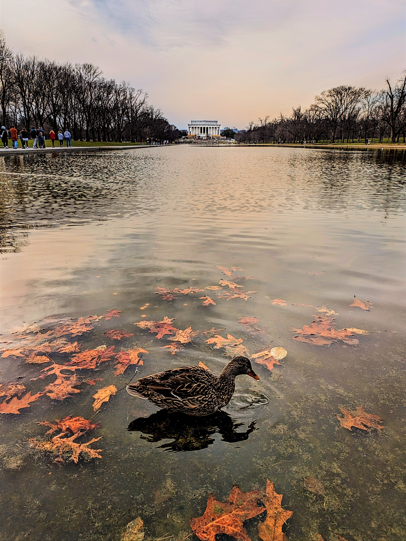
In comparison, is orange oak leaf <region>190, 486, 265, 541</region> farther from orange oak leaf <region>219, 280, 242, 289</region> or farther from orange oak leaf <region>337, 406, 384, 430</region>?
orange oak leaf <region>219, 280, 242, 289</region>

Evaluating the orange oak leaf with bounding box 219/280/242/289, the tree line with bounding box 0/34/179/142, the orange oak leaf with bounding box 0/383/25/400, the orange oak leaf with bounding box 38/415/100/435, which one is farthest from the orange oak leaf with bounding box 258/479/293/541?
the tree line with bounding box 0/34/179/142

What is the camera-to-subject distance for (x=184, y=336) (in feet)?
14.8

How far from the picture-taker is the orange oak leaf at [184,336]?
4.41 meters

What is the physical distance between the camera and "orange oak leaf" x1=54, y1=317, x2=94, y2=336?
14.8ft

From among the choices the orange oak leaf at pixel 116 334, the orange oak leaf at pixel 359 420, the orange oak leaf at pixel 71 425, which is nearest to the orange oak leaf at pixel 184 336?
the orange oak leaf at pixel 116 334

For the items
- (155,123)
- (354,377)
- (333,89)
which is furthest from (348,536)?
(155,123)

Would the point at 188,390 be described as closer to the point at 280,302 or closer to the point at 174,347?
the point at 174,347

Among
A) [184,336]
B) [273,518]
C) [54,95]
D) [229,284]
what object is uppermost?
[54,95]

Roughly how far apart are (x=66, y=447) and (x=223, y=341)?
209 centimetres

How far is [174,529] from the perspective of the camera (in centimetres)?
227

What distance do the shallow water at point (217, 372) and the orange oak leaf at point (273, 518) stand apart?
2.0 inches

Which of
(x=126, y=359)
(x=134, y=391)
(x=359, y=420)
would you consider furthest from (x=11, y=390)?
(x=359, y=420)

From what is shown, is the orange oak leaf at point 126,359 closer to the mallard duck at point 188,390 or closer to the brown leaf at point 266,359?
the mallard duck at point 188,390

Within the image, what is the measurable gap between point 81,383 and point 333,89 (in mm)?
113536
